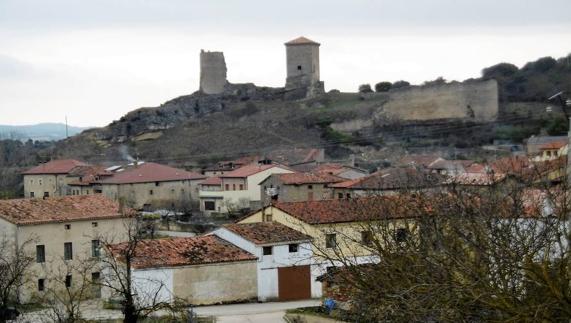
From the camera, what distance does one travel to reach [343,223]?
1059 inches

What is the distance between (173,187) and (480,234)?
38.7 metres

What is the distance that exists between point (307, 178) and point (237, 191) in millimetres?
5122

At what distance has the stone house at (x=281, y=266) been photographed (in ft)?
84.1

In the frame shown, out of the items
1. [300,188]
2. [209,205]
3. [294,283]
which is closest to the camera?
[294,283]

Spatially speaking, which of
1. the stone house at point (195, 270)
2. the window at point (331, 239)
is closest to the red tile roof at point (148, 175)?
the stone house at point (195, 270)

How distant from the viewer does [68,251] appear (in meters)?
28.3

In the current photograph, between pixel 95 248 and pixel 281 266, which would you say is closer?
pixel 281 266

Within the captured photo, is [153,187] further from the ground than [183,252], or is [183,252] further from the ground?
[153,187]

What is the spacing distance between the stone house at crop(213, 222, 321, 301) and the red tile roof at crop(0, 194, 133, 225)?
4927mm

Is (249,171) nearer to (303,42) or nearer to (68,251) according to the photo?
(68,251)

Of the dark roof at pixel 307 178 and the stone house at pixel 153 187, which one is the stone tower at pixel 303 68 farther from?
the dark roof at pixel 307 178

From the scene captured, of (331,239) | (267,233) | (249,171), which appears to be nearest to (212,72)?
(249,171)

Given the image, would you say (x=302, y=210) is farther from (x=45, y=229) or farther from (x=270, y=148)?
(x=270, y=148)

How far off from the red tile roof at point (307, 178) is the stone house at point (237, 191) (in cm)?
245
